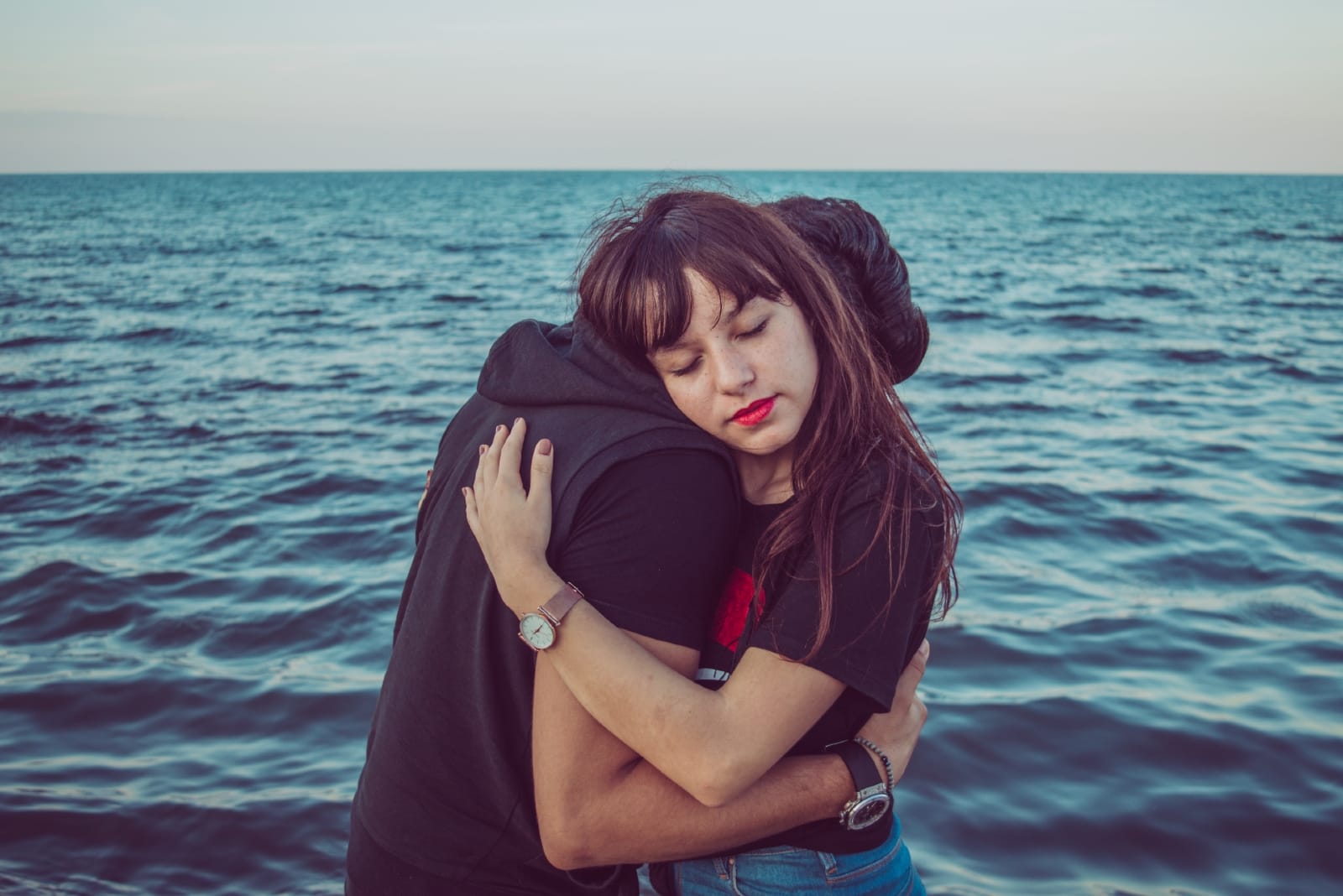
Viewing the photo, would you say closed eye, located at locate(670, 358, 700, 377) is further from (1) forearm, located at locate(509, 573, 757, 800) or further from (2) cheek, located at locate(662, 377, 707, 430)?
(1) forearm, located at locate(509, 573, 757, 800)

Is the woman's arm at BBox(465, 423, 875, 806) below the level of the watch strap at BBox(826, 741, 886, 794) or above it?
above

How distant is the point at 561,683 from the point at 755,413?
0.61m

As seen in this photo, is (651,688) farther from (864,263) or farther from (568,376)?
(864,263)

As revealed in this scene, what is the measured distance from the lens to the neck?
216 centimetres

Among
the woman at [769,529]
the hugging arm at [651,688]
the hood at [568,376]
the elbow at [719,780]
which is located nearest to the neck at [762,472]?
the woman at [769,529]

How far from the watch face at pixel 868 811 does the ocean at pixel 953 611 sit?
126 centimetres

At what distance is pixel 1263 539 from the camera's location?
724 cm

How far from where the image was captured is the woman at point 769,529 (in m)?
1.77

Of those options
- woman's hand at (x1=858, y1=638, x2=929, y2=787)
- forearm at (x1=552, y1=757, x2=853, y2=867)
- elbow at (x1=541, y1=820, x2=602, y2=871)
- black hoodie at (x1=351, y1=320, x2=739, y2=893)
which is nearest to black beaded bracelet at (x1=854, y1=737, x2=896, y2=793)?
woman's hand at (x1=858, y1=638, x2=929, y2=787)

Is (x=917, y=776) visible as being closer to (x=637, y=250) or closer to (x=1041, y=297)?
(x=637, y=250)

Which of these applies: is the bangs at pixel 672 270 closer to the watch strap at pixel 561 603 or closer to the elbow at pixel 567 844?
the watch strap at pixel 561 603

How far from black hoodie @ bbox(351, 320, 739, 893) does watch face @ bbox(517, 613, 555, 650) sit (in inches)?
2.6

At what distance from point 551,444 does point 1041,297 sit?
2010 centimetres

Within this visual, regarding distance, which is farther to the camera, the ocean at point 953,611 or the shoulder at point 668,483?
the ocean at point 953,611
